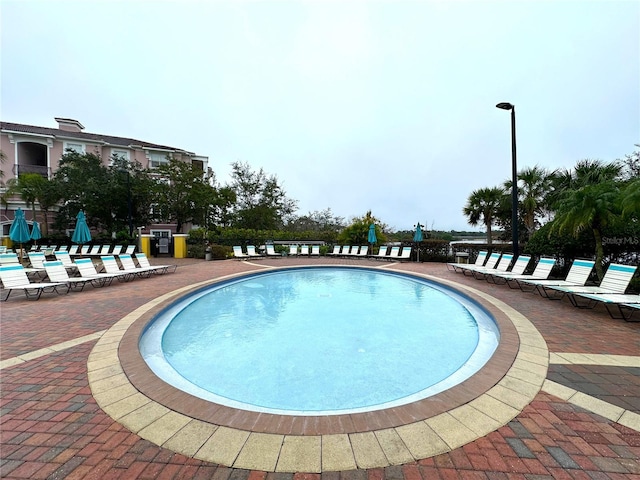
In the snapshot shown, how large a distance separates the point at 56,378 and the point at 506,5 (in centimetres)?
1785

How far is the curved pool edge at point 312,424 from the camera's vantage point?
1894 mm

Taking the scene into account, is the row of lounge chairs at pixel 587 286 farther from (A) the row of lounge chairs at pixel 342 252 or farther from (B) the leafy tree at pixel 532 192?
(B) the leafy tree at pixel 532 192

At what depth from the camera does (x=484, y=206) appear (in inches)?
677

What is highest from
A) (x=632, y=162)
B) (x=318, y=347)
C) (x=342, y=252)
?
(x=632, y=162)

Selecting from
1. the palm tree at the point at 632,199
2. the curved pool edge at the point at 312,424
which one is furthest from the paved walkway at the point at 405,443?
the palm tree at the point at 632,199

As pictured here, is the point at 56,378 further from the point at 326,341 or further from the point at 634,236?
the point at 634,236

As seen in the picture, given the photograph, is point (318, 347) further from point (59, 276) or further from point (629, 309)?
point (59, 276)

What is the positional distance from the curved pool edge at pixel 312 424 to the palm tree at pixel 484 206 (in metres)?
16.3

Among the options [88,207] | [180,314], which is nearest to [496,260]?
[180,314]

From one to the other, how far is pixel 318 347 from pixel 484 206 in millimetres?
16683

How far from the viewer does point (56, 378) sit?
297 centimetres

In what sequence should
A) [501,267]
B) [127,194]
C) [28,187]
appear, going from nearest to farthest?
[501,267] < [28,187] < [127,194]

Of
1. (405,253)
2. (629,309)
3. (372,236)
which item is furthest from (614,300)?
(372,236)

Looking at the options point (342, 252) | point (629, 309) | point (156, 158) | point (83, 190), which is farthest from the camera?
point (156, 158)
